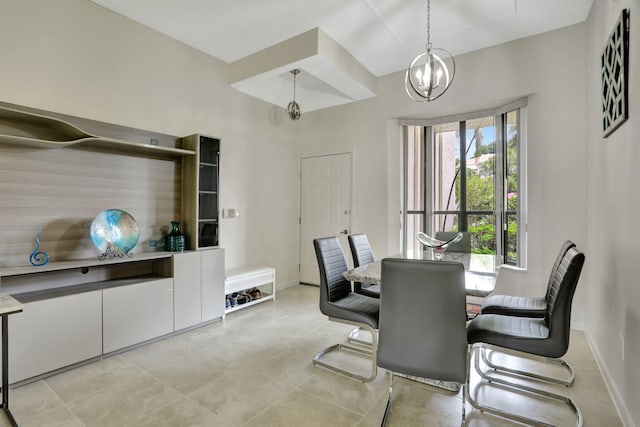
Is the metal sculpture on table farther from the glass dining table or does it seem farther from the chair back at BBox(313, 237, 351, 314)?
the glass dining table

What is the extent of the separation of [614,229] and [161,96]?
413cm

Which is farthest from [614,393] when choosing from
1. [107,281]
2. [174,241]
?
[107,281]

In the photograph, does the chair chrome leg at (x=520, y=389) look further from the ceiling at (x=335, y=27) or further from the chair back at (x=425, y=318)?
the ceiling at (x=335, y=27)

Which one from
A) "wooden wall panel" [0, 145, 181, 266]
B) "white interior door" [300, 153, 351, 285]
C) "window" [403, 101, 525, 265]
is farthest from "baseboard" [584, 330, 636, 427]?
"wooden wall panel" [0, 145, 181, 266]

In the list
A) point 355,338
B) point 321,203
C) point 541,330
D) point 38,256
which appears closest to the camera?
point 541,330

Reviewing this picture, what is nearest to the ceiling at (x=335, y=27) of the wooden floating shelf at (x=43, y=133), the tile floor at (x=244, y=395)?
the wooden floating shelf at (x=43, y=133)

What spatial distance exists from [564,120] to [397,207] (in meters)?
2.09

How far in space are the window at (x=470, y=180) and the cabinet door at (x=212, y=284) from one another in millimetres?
2086

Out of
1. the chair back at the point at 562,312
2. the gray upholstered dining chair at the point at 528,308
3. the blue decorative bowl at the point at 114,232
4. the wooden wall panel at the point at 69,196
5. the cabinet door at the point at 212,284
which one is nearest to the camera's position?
the chair back at the point at 562,312

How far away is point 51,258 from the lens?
2.61m

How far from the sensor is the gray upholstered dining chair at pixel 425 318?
1562 millimetres

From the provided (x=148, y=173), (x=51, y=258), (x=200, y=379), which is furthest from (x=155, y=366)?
(x=148, y=173)

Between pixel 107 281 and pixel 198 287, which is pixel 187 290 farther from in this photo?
pixel 107 281

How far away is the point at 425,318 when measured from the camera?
1622mm
